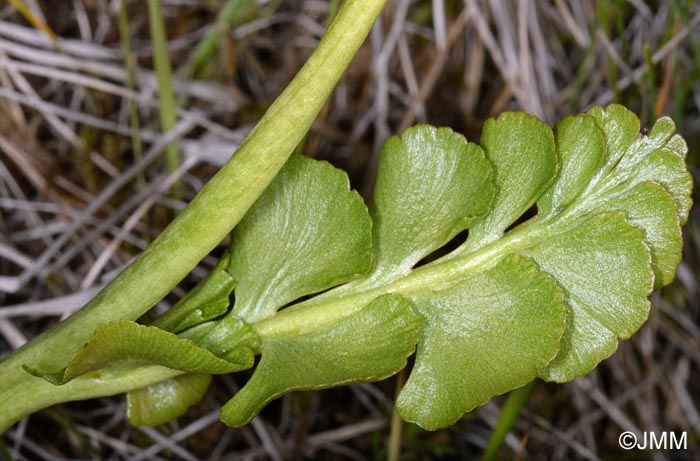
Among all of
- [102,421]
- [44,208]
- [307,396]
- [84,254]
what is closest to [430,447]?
[307,396]

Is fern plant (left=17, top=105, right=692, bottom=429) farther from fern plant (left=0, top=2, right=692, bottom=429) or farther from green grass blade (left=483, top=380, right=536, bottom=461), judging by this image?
green grass blade (left=483, top=380, right=536, bottom=461)

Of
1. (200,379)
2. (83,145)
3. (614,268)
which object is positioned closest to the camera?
(614,268)

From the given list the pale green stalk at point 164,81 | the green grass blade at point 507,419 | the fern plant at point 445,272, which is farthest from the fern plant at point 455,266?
the pale green stalk at point 164,81

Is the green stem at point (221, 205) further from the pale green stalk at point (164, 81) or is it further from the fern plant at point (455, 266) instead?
the pale green stalk at point (164, 81)

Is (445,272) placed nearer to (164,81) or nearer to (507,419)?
(507,419)

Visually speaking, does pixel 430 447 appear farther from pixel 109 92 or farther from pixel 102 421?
pixel 109 92

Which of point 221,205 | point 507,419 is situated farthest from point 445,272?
point 507,419

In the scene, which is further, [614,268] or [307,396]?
[307,396]
